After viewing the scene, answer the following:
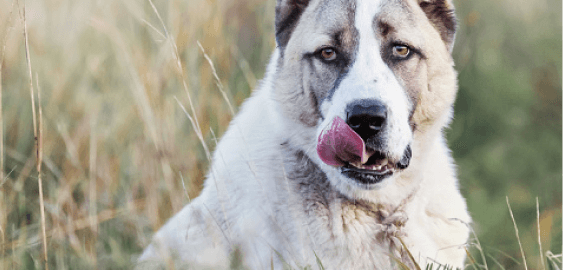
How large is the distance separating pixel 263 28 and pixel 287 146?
2407mm

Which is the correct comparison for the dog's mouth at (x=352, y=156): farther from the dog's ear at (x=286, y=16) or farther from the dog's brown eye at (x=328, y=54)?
the dog's ear at (x=286, y=16)

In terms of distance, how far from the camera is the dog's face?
76.9 inches

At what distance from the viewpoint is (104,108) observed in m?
3.81

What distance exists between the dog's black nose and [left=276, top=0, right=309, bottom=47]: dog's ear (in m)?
0.68

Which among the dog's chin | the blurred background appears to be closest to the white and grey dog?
the dog's chin

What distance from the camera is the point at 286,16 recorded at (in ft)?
8.00

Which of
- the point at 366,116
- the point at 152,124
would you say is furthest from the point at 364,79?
the point at 152,124

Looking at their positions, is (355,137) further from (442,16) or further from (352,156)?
(442,16)

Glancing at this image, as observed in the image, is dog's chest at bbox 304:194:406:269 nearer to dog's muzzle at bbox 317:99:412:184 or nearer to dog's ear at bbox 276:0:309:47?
dog's muzzle at bbox 317:99:412:184

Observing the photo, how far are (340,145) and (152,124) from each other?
1.03 meters

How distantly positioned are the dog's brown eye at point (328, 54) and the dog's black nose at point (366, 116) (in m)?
0.36

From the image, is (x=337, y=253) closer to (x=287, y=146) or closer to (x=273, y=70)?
(x=287, y=146)

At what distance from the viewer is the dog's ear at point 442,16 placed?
2.42m

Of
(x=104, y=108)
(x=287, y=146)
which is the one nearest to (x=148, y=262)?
(x=287, y=146)
